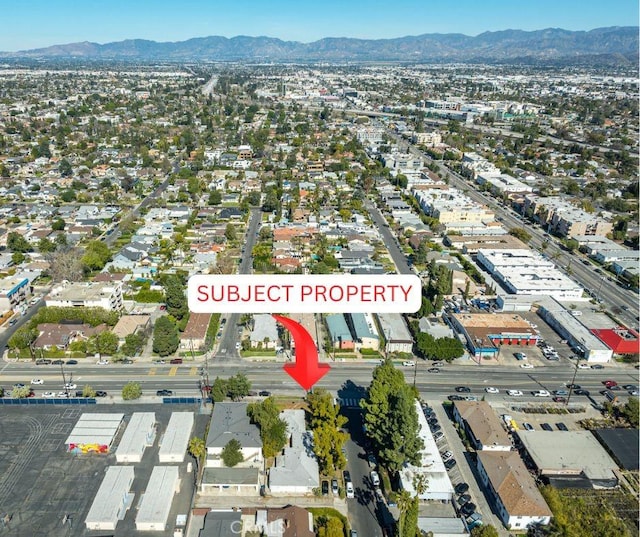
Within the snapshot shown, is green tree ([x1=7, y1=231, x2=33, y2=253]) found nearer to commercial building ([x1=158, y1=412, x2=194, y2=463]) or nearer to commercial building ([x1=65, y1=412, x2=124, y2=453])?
commercial building ([x1=65, y1=412, x2=124, y2=453])

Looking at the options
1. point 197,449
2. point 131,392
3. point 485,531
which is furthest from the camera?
point 131,392

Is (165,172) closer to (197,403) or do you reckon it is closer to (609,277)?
(197,403)

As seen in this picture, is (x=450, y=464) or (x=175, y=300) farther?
(x=175, y=300)

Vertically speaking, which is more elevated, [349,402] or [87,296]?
[87,296]

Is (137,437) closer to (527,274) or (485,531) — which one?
(485,531)

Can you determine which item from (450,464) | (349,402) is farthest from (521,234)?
(450,464)

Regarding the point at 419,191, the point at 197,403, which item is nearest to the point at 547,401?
the point at 197,403
